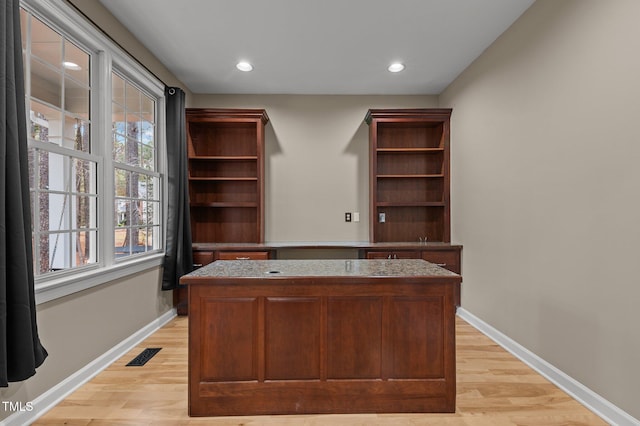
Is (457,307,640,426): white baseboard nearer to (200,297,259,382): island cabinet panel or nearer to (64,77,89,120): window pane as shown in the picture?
(200,297,259,382): island cabinet panel

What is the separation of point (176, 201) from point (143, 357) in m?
1.57

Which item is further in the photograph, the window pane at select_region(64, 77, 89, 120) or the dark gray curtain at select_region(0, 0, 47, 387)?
the window pane at select_region(64, 77, 89, 120)

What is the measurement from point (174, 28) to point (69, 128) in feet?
4.02

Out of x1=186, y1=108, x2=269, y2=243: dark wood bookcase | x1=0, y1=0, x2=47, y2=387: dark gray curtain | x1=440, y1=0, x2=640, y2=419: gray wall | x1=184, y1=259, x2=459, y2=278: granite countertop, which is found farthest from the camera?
x1=186, y1=108, x2=269, y2=243: dark wood bookcase

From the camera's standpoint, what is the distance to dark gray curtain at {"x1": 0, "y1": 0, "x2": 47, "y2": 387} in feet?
5.23

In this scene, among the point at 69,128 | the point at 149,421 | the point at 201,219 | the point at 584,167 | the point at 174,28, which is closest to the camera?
the point at 149,421

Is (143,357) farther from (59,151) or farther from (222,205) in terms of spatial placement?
(222,205)

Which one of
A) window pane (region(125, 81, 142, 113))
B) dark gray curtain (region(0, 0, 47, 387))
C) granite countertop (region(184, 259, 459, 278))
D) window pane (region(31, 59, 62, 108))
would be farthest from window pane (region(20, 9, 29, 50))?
granite countertop (region(184, 259, 459, 278))

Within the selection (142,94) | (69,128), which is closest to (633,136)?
(69,128)

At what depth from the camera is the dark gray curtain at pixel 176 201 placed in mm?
3578

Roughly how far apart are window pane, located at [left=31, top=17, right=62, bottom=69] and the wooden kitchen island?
1.85 metres

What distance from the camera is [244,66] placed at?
3645 millimetres

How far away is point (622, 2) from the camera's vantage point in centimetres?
188

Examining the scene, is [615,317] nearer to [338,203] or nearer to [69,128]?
[338,203]
